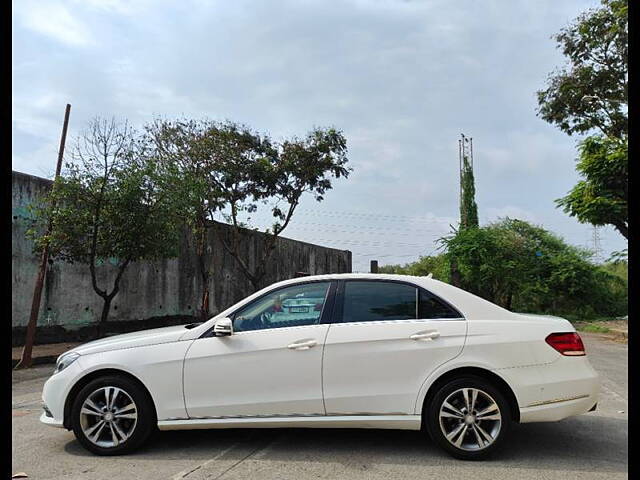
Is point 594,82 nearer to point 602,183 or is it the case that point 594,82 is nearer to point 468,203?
point 602,183

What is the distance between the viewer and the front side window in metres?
5.11

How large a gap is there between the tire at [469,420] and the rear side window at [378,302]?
752 millimetres

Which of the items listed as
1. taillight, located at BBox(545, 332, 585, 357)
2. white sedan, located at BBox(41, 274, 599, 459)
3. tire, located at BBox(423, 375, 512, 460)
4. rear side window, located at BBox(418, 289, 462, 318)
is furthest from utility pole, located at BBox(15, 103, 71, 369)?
taillight, located at BBox(545, 332, 585, 357)

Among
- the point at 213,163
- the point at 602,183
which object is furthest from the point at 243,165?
the point at 602,183

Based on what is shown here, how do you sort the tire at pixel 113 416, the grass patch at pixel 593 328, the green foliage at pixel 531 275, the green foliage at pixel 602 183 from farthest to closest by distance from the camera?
the green foliage at pixel 531 275 → the grass patch at pixel 593 328 → the green foliage at pixel 602 183 → the tire at pixel 113 416

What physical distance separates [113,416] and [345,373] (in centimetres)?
210

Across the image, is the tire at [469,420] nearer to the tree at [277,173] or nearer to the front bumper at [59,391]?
the front bumper at [59,391]

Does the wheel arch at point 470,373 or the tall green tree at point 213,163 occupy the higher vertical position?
the tall green tree at point 213,163

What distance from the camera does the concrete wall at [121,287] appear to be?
1275 cm

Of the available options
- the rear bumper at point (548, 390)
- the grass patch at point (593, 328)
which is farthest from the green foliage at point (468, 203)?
the rear bumper at point (548, 390)

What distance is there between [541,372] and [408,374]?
3.69ft

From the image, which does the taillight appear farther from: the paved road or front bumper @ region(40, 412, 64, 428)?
front bumper @ region(40, 412, 64, 428)

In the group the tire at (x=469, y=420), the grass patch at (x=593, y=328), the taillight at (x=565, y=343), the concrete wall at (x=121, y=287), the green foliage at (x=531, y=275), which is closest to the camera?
the tire at (x=469, y=420)

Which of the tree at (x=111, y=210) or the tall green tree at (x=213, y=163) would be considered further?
the tall green tree at (x=213, y=163)
